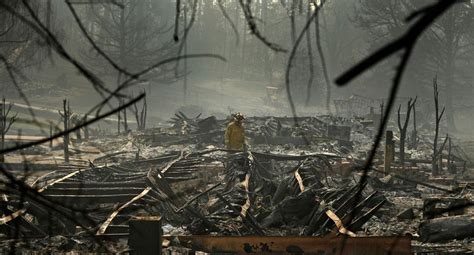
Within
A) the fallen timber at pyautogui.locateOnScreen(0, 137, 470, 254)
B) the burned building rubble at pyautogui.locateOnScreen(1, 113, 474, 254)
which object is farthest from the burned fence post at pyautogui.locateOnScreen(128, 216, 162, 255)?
the fallen timber at pyautogui.locateOnScreen(0, 137, 470, 254)

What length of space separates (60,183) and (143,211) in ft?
6.82

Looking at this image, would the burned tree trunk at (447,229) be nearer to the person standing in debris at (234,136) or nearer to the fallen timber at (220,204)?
the fallen timber at (220,204)

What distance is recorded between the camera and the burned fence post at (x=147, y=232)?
5.82 m

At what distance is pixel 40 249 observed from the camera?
659 centimetres

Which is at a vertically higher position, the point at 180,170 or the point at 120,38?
the point at 120,38

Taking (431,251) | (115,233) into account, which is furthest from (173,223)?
(431,251)

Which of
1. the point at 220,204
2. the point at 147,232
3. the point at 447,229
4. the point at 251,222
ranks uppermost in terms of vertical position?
the point at 147,232

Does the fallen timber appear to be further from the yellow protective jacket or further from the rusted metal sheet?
the yellow protective jacket

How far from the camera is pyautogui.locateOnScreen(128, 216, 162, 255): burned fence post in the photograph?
582 cm

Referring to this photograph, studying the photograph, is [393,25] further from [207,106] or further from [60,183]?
[60,183]

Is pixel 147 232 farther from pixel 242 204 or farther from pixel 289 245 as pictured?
pixel 242 204

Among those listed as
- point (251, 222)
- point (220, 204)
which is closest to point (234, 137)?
point (220, 204)

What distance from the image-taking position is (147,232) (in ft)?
19.2

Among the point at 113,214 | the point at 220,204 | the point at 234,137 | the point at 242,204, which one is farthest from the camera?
the point at 234,137
